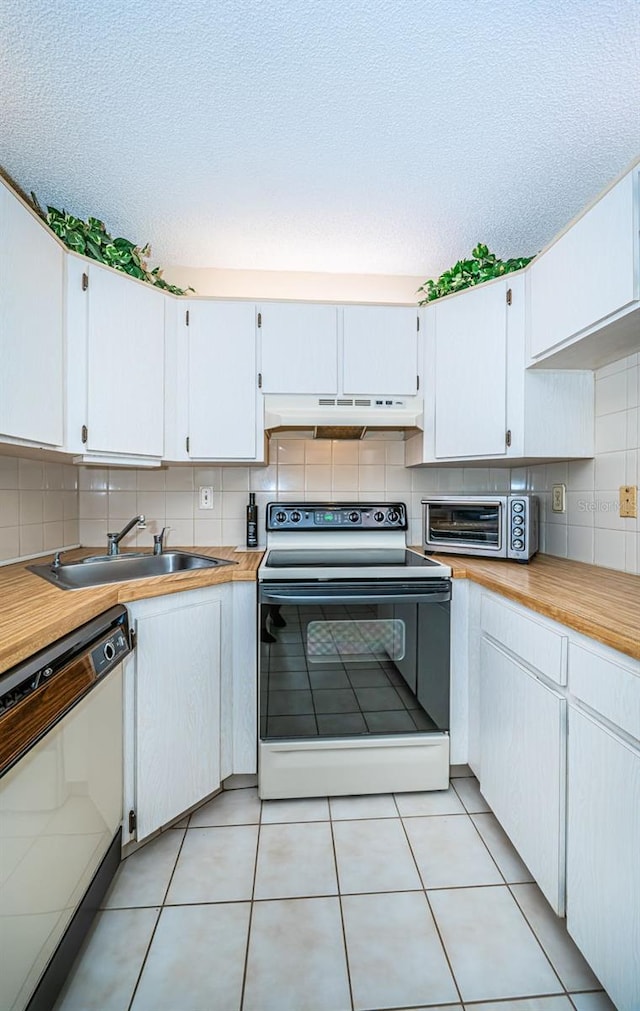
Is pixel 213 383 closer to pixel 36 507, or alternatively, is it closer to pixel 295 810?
pixel 36 507

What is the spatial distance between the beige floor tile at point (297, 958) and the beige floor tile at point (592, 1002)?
0.51 m

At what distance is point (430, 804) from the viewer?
67.3 inches

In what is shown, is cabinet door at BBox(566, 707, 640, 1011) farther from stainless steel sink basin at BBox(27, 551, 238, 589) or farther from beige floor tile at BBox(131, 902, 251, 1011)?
stainless steel sink basin at BBox(27, 551, 238, 589)

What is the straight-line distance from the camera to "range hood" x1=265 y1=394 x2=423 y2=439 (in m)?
2.03

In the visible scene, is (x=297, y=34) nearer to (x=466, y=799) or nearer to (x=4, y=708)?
(x=4, y=708)

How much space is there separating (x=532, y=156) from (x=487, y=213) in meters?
0.31

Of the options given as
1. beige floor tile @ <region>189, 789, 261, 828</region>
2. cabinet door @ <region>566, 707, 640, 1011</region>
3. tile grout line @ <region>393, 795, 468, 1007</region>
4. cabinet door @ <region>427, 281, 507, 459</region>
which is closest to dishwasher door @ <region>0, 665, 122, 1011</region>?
beige floor tile @ <region>189, 789, 261, 828</region>

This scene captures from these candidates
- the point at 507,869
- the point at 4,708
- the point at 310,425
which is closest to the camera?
the point at 4,708

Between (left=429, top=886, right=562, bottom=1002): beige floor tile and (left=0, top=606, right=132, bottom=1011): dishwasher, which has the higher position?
(left=0, top=606, right=132, bottom=1011): dishwasher

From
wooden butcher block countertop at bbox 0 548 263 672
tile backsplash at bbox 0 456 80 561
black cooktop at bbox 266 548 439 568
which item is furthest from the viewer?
black cooktop at bbox 266 548 439 568

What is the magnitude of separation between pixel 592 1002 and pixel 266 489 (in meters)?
1.99

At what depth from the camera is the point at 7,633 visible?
3.15ft

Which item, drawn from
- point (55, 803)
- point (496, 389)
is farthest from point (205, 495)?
point (55, 803)

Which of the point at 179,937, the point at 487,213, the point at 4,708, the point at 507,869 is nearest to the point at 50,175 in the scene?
the point at 487,213
